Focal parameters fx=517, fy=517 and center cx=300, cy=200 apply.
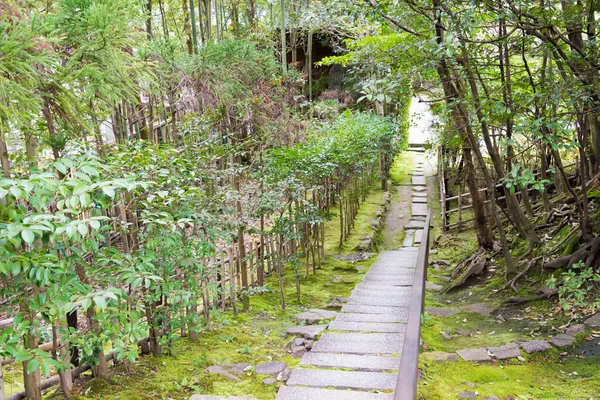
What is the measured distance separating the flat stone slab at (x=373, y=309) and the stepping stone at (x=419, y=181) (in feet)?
41.1

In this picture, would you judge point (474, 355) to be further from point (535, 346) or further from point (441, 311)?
point (441, 311)

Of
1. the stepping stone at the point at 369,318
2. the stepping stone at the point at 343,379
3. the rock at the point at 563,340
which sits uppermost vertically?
the stepping stone at the point at 343,379

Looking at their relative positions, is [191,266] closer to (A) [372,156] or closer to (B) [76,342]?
(B) [76,342]

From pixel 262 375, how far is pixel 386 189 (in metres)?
13.5

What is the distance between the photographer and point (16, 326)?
262 centimetres

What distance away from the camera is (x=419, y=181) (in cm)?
1877

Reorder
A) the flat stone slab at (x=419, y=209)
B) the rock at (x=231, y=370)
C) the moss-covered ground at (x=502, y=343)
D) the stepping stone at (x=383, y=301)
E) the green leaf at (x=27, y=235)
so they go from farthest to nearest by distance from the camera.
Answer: the flat stone slab at (x=419, y=209) → the stepping stone at (x=383, y=301) → the moss-covered ground at (x=502, y=343) → the rock at (x=231, y=370) → the green leaf at (x=27, y=235)

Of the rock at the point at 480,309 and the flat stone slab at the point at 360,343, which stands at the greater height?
the flat stone slab at the point at 360,343

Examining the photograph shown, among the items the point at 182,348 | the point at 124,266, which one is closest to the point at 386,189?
the point at 182,348

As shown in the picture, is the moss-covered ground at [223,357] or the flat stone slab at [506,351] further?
the flat stone slab at [506,351]

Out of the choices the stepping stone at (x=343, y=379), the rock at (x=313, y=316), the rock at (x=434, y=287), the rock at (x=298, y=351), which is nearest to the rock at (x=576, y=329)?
the rock at (x=313, y=316)

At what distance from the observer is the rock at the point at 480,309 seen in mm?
7395

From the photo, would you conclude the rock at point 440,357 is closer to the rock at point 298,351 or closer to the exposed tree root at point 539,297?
the rock at point 298,351

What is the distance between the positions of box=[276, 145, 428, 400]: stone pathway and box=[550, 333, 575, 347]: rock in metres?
1.61
